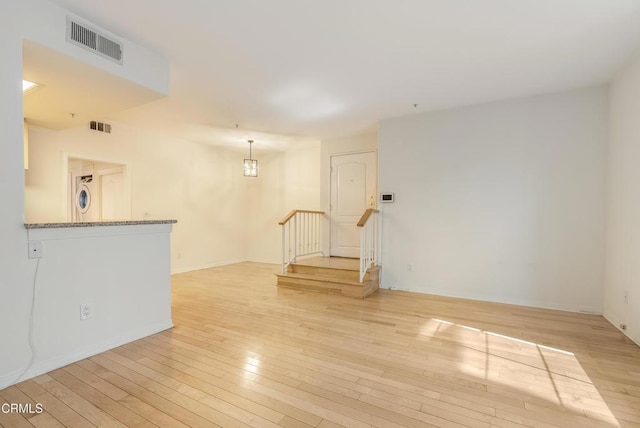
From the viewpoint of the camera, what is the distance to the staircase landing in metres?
4.27

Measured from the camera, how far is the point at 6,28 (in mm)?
1948

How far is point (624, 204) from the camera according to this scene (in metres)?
3.01

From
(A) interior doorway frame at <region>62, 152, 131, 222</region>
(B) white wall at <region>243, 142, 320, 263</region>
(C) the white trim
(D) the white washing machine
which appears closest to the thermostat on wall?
(B) white wall at <region>243, 142, 320, 263</region>

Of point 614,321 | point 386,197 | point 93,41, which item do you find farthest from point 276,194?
point 614,321

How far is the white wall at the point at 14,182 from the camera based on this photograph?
1949mm

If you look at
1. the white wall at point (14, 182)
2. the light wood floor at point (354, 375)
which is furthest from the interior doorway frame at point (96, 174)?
the white wall at point (14, 182)

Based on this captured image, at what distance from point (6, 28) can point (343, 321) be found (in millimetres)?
3557

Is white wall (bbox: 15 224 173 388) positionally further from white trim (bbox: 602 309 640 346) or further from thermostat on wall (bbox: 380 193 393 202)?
white trim (bbox: 602 309 640 346)

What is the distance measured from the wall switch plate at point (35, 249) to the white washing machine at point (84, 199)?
14.4 feet

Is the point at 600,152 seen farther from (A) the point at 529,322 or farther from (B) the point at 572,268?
(A) the point at 529,322

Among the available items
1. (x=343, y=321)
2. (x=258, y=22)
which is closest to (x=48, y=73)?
(x=258, y=22)

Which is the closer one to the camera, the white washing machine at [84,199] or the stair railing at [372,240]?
the stair railing at [372,240]

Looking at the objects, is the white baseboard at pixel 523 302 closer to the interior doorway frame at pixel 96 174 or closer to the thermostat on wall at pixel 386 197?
the thermostat on wall at pixel 386 197

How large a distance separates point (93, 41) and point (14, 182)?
123 cm
